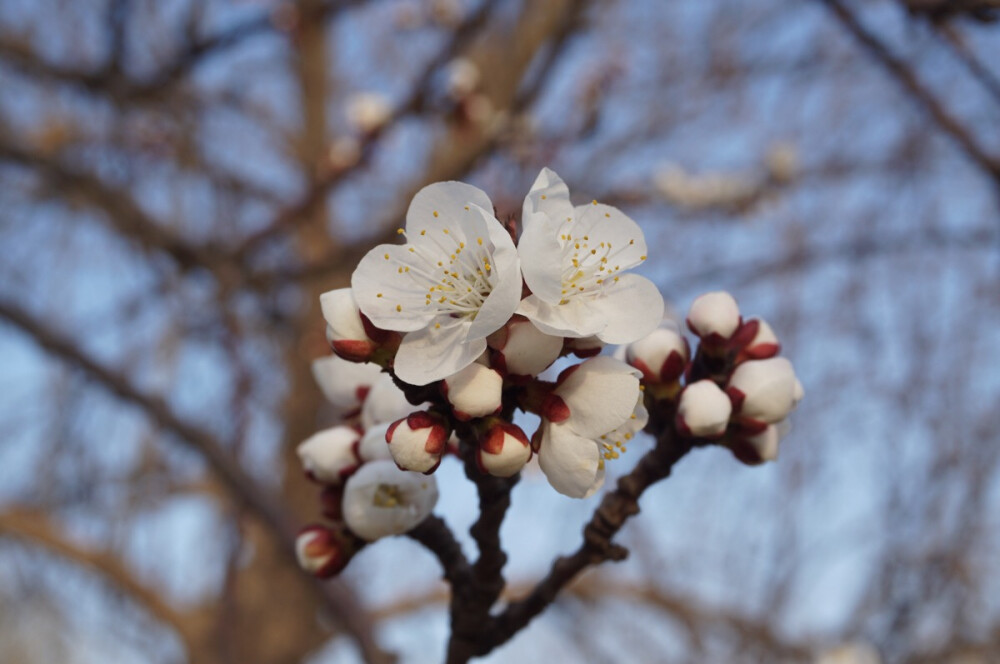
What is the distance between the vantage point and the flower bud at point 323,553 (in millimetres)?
939

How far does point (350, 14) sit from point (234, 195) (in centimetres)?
192

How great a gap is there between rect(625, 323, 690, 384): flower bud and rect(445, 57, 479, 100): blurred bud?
296 cm

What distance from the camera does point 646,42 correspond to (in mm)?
4492

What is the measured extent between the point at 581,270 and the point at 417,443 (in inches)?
→ 9.7

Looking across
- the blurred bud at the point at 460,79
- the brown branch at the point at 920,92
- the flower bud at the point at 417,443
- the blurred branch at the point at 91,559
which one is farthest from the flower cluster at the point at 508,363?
the blurred bud at the point at 460,79

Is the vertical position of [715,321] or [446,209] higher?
[446,209]

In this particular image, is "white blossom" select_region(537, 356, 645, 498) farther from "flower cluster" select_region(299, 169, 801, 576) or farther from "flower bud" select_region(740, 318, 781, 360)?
"flower bud" select_region(740, 318, 781, 360)

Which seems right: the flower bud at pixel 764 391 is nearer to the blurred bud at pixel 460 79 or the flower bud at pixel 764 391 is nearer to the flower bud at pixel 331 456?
the flower bud at pixel 331 456

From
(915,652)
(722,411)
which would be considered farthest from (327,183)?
(722,411)

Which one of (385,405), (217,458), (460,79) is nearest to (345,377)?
(385,405)

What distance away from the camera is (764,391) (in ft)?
2.89

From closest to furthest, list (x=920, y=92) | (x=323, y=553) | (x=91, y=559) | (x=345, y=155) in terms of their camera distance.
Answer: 1. (x=323, y=553)
2. (x=920, y=92)
3. (x=91, y=559)
4. (x=345, y=155)

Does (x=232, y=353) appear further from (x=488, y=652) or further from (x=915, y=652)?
(x=915, y=652)

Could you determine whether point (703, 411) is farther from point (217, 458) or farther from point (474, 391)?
point (217, 458)
